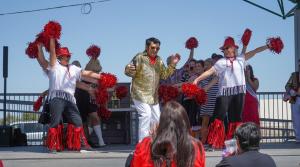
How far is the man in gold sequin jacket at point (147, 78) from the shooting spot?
7996mm

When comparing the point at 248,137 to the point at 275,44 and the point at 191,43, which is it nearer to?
the point at 275,44

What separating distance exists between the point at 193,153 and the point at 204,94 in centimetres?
485

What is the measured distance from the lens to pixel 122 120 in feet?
33.8

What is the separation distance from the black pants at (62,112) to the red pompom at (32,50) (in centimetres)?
74

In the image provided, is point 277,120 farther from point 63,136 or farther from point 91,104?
point 63,136

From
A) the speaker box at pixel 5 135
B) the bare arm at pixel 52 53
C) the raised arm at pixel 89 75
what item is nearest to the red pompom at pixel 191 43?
the raised arm at pixel 89 75

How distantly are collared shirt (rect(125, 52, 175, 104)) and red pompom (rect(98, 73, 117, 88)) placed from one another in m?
0.29

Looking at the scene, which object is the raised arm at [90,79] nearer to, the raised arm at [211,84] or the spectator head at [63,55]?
the spectator head at [63,55]

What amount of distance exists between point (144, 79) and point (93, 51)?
58.2 inches

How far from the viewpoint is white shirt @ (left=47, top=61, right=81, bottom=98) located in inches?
317

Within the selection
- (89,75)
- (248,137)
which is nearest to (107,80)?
(89,75)

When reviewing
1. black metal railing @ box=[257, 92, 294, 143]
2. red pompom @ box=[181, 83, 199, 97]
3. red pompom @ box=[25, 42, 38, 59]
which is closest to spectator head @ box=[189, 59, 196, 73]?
red pompom @ box=[181, 83, 199, 97]

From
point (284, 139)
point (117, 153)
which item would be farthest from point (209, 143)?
point (284, 139)

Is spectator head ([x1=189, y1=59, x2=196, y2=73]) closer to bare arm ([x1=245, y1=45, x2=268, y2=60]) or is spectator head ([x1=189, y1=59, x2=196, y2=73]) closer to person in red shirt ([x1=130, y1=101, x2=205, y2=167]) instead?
bare arm ([x1=245, y1=45, x2=268, y2=60])
